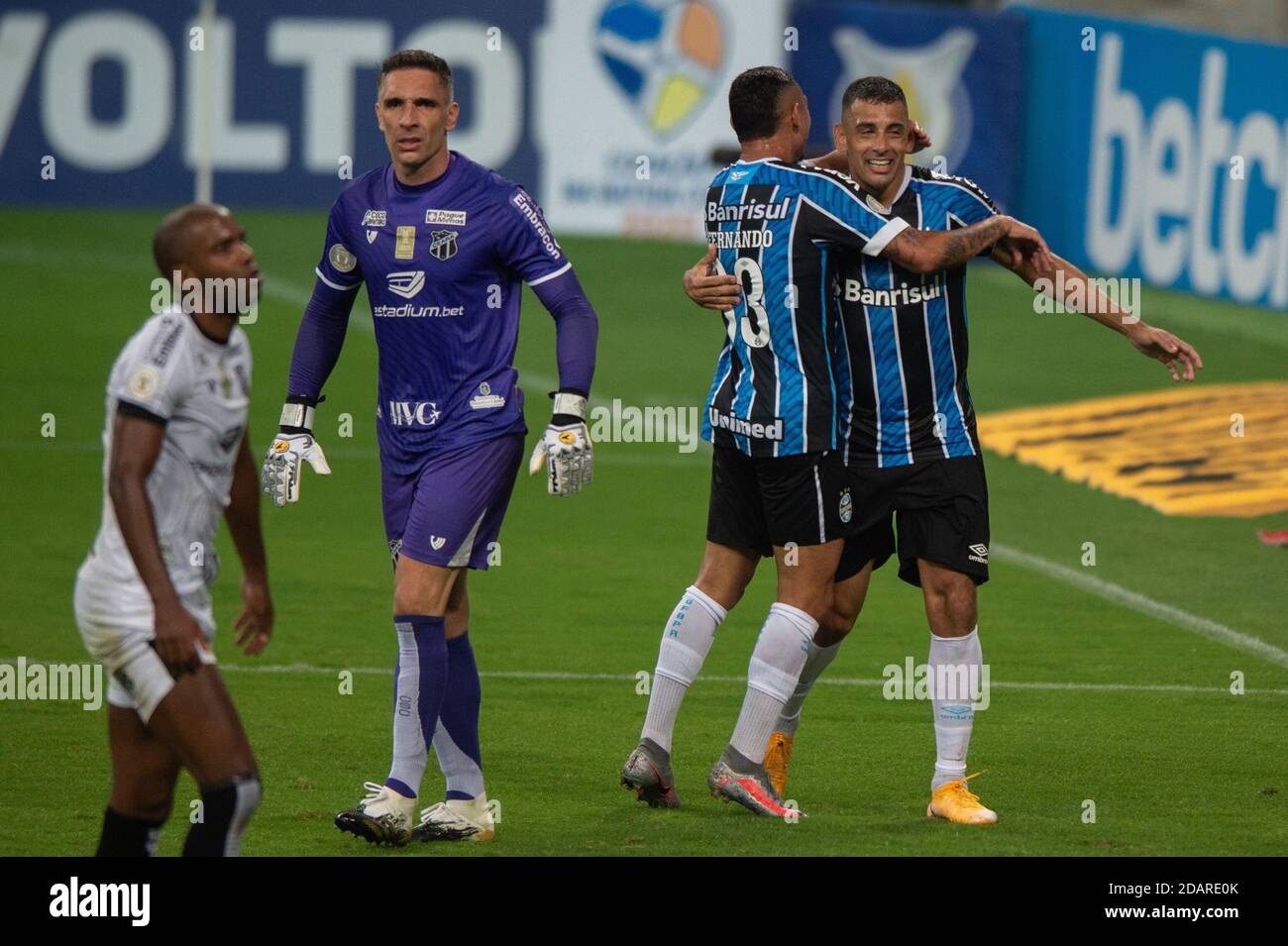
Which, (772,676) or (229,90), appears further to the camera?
(229,90)

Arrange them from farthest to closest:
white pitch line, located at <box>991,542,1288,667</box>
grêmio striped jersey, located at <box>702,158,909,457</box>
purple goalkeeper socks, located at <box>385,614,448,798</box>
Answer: white pitch line, located at <box>991,542,1288,667</box>
grêmio striped jersey, located at <box>702,158,909,457</box>
purple goalkeeper socks, located at <box>385,614,448,798</box>

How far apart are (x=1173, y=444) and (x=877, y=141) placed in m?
8.90

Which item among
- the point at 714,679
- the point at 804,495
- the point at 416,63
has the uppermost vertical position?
the point at 416,63

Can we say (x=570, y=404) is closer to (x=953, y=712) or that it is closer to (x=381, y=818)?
(x=381, y=818)

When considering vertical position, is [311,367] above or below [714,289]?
below

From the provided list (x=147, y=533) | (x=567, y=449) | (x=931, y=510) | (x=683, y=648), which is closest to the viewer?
(x=147, y=533)

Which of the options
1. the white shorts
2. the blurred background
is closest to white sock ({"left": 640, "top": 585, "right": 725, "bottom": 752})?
the white shorts

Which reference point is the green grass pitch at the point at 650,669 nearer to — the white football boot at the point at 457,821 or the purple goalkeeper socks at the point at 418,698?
the white football boot at the point at 457,821

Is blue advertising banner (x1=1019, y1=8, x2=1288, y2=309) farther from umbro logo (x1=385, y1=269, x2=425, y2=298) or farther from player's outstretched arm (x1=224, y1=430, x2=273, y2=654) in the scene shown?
player's outstretched arm (x1=224, y1=430, x2=273, y2=654)

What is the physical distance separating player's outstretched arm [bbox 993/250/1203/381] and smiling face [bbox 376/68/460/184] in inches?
72.8

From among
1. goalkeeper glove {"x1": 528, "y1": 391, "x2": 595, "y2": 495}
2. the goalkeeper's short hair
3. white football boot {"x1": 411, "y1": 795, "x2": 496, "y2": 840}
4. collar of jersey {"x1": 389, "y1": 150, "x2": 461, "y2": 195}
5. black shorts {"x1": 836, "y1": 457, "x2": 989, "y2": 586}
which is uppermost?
the goalkeeper's short hair

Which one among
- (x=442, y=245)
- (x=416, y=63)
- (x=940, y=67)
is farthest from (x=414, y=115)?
(x=940, y=67)

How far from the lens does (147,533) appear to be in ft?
17.1

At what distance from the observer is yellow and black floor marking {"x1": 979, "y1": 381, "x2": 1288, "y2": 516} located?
1374 cm
